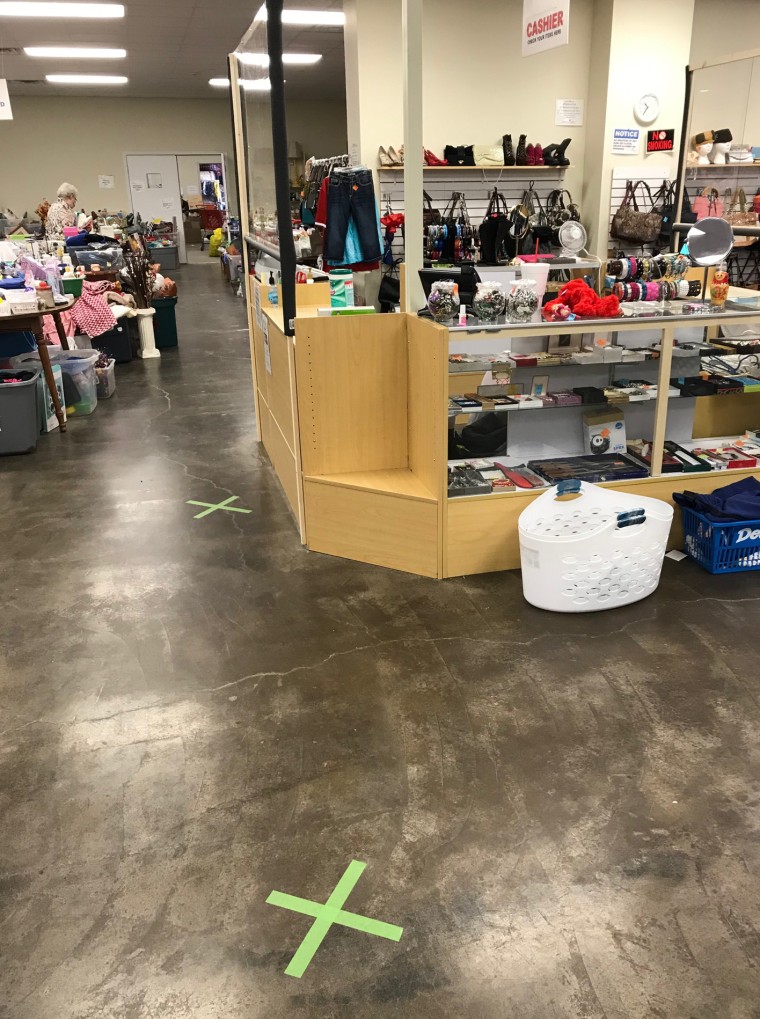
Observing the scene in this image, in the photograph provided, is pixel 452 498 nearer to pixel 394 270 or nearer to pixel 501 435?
pixel 501 435

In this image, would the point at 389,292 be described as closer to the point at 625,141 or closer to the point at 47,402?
the point at 47,402

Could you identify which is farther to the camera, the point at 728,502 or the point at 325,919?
the point at 728,502

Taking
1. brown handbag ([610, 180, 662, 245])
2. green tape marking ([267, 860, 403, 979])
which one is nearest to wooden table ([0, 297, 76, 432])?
green tape marking ([267, 860, 403, 979])

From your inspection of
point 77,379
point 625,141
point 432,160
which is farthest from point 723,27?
point 77,379

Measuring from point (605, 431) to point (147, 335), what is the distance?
6.58 metres

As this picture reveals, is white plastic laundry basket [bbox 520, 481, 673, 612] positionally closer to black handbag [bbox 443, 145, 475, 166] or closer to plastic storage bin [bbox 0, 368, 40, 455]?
plastic storage bin [bbox 0, 368, 40, 455]

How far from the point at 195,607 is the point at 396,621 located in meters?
0.92

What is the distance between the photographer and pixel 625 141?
25.3ft

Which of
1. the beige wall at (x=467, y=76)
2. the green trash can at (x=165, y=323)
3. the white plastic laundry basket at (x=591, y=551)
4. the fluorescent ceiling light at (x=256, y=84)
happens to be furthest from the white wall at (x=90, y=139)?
the white plastic laundry basket at (x=591, y=551)

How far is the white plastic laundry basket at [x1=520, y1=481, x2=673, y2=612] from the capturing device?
335 centimetres

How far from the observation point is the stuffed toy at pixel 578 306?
3.67 m

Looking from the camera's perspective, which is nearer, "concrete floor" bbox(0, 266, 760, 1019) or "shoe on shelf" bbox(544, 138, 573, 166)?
"concrete floor" bbox(0, 266, 760, 1019)

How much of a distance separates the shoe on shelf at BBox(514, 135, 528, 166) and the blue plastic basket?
509 centimetres

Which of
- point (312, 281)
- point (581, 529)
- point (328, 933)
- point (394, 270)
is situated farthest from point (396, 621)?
point (394, 270)
